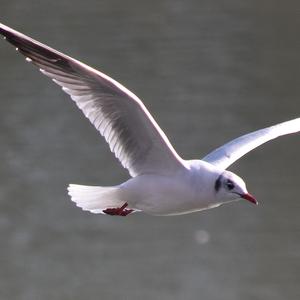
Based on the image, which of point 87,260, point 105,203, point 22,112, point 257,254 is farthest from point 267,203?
point 105,203

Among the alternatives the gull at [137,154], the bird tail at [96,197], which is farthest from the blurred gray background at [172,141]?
the gull at [137,154]

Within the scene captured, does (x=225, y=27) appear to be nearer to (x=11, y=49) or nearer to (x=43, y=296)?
(x=11, y=49)

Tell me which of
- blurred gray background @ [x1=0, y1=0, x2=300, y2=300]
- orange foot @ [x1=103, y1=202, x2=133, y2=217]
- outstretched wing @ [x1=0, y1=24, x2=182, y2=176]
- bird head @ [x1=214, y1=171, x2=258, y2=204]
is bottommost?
blurred gray background @ [x1=0, y1=0, x2=300, y2=300]

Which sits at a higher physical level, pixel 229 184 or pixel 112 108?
pixel 112 108

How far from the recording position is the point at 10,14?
10.5 m

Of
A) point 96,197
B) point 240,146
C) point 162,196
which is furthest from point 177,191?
point 240,146

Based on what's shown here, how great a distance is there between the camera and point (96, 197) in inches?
170

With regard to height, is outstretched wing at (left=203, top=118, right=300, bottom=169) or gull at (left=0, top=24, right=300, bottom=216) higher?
gull at (left=0, top=24, right=300, bottom=216)

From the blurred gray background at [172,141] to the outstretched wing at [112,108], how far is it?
12.0 ft

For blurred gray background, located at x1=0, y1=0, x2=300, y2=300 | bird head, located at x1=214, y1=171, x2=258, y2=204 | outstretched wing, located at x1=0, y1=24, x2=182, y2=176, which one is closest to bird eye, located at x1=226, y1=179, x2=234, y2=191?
bird head, located at x1=214, y1=171, x2=258, y2=204

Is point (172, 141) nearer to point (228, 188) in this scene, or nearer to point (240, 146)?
point (240, 146)

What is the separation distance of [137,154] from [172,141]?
180 inches

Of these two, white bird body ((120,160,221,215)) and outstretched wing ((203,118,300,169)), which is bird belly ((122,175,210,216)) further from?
outstretched wing ((203,118,300,169))

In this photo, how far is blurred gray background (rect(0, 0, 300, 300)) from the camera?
8.08 meters
